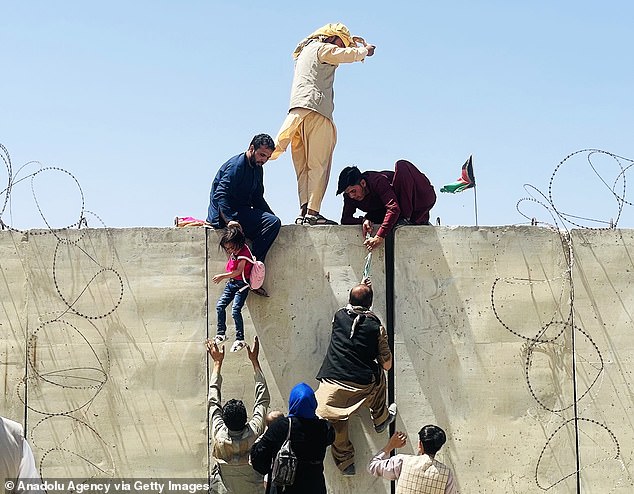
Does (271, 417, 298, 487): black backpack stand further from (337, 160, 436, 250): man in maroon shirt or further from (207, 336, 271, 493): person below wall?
(337, 160, 436, 250): man in maroon shirt

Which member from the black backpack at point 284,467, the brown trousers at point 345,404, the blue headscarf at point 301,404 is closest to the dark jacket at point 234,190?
the brown trousers at point 345,404

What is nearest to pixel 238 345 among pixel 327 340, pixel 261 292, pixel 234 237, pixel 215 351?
pixel 215 351

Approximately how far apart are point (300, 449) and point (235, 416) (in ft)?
1.97

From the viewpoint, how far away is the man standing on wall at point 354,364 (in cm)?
715

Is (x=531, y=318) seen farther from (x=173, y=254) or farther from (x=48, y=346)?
(x=48, y=346)

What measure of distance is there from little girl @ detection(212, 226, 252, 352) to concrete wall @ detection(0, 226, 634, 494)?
0.16 m

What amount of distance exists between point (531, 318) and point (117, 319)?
135 inches

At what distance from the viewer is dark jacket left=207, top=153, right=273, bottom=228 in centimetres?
754

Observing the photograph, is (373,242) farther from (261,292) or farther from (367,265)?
(261,292)

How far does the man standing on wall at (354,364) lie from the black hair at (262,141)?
1376 mm

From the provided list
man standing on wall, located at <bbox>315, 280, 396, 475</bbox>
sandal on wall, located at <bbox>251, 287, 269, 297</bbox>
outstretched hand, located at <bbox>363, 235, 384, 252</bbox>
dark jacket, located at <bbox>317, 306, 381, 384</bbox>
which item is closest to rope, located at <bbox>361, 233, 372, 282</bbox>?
outstretched hand, located at <bbox>363, 235, 384, 252</bbox>

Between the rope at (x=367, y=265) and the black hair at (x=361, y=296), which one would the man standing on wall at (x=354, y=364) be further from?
the rope at (x=367, y=265)

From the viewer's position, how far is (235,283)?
7516mm

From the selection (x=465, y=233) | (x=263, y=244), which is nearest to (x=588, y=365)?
(x=465, y=233)
